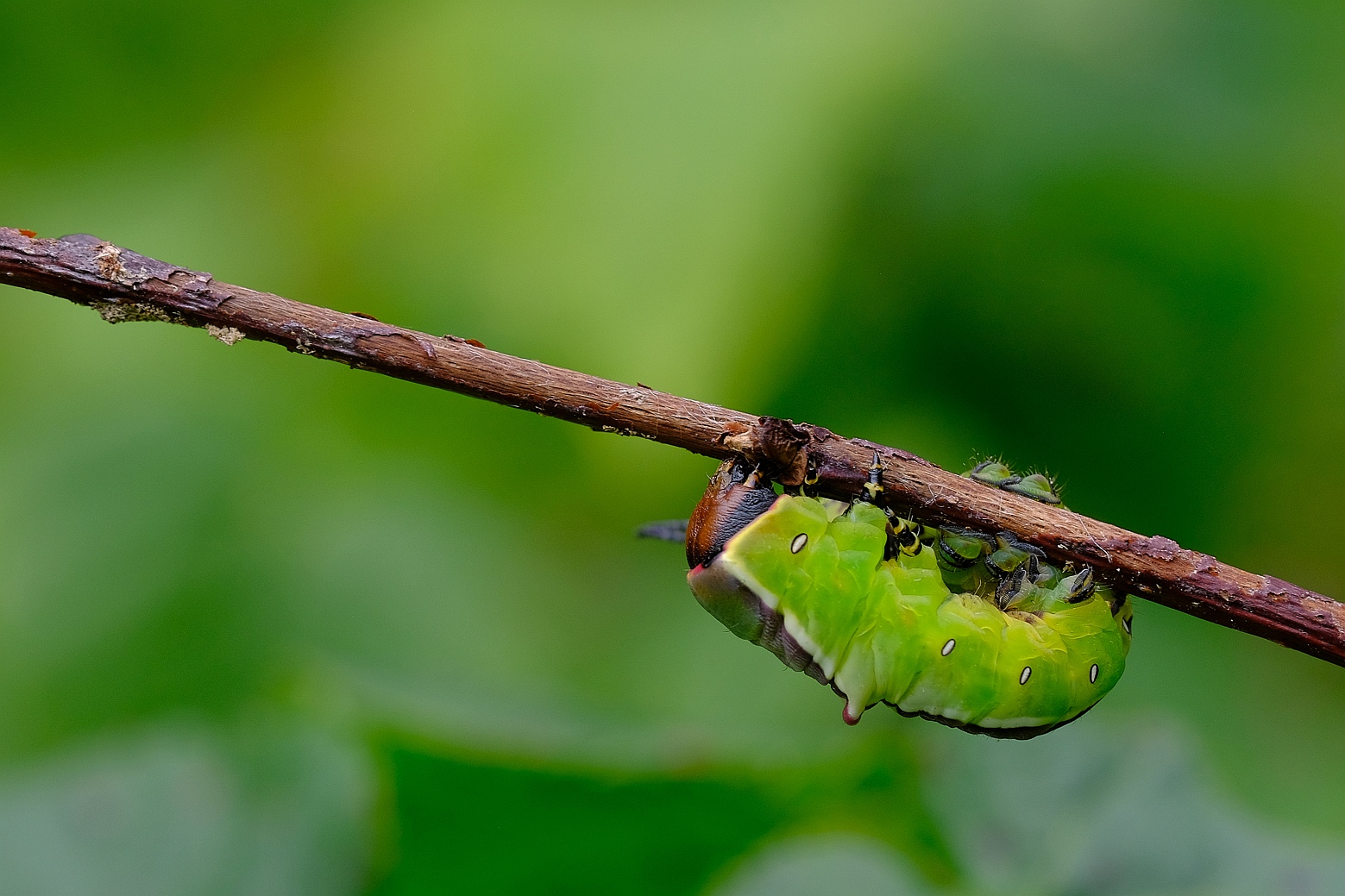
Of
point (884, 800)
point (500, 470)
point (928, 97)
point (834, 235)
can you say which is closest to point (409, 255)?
point (500, 470)

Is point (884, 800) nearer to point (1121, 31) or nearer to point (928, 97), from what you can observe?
point (928, 97)

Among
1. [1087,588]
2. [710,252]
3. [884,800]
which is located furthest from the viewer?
[710,252]

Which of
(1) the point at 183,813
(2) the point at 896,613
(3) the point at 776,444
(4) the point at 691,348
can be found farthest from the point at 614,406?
(1) the point at 183,813

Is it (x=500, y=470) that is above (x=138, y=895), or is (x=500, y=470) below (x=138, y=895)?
above

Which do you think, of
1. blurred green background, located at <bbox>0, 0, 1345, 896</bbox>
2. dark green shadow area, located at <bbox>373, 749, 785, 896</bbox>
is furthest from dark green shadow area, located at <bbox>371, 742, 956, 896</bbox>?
blurred green background, located at <bbox>0, 0, 1345, 896</bbox>

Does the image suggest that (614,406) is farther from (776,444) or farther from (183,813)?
(183,813)

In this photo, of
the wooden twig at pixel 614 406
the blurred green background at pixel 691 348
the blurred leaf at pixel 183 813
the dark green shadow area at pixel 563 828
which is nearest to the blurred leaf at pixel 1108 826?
the dark green shadow area at pixel 563 828

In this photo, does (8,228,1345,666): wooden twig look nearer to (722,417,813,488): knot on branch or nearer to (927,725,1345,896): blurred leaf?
(722,417,813,488): knot on branch
